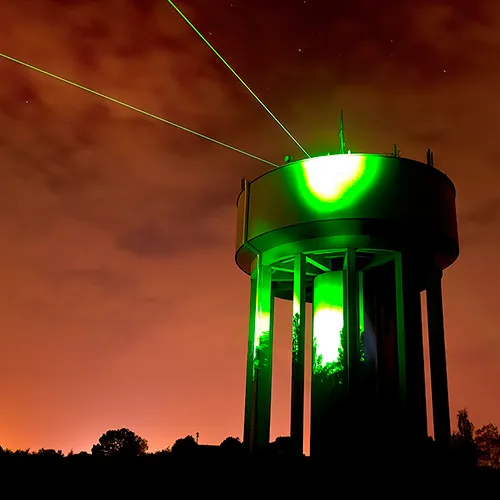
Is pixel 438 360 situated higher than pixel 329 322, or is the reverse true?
pixel 329 322

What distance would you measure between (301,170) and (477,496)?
323 inches

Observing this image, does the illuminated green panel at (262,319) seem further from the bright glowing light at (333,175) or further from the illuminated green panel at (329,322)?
the bright glowing light at (333,175)

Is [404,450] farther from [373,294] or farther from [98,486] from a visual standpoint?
[98,486]

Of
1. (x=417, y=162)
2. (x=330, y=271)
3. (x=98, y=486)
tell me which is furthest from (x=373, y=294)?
(x=98, y=486)

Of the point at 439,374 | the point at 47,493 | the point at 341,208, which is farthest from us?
the point at 439,374

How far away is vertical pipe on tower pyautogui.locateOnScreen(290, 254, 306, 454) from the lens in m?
15.0

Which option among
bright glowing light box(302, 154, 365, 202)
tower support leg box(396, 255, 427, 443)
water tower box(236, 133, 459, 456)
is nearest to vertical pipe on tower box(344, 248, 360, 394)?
water tower box(236, 133, 459, 456)

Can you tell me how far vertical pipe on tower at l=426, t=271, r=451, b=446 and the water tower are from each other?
A: 0.08 ft

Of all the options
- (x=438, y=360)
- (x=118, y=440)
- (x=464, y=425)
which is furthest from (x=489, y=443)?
(x=438, y=360)

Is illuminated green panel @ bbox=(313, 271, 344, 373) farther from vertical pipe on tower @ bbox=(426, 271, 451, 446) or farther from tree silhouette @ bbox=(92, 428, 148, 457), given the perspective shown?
tree silhouette @ bbox=(92, 428, 148, 457)

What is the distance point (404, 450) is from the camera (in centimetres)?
1465

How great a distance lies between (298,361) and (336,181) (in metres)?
4.52

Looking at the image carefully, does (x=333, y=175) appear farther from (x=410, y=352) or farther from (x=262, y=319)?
(x=410, y=352)

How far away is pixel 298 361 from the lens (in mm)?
15391
